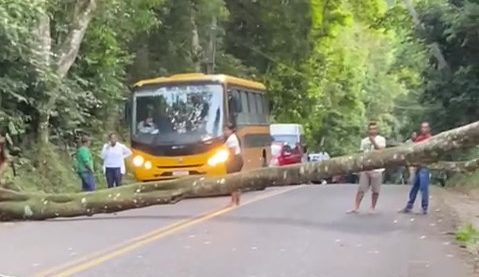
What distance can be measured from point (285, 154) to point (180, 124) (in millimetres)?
13460

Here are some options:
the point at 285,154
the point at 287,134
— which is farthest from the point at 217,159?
the point at 287,134

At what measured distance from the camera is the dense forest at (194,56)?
959 inches

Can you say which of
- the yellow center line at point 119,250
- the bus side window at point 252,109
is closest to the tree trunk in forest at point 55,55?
the bus side window at point 252,109

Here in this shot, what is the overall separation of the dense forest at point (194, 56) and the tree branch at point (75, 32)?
0.03 meters

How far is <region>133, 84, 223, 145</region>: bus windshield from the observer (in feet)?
86.3

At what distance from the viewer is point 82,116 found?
95.5 feet

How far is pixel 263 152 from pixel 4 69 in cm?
989

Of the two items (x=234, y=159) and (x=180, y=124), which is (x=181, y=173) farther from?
(x=234, y=159)

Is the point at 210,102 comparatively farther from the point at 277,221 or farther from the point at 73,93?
the point at 277,221

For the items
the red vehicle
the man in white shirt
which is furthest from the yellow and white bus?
the red vehicle

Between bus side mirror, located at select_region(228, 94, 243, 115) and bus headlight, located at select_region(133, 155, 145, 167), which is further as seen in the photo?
bus side mirror, located at select_region(228, 94, 243, 115)

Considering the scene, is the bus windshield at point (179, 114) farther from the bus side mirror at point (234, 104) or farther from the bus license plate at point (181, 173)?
the bus license plate at point (181, 173)

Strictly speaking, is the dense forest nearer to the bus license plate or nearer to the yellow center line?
the bus license plate

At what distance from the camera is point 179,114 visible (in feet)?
86.8
